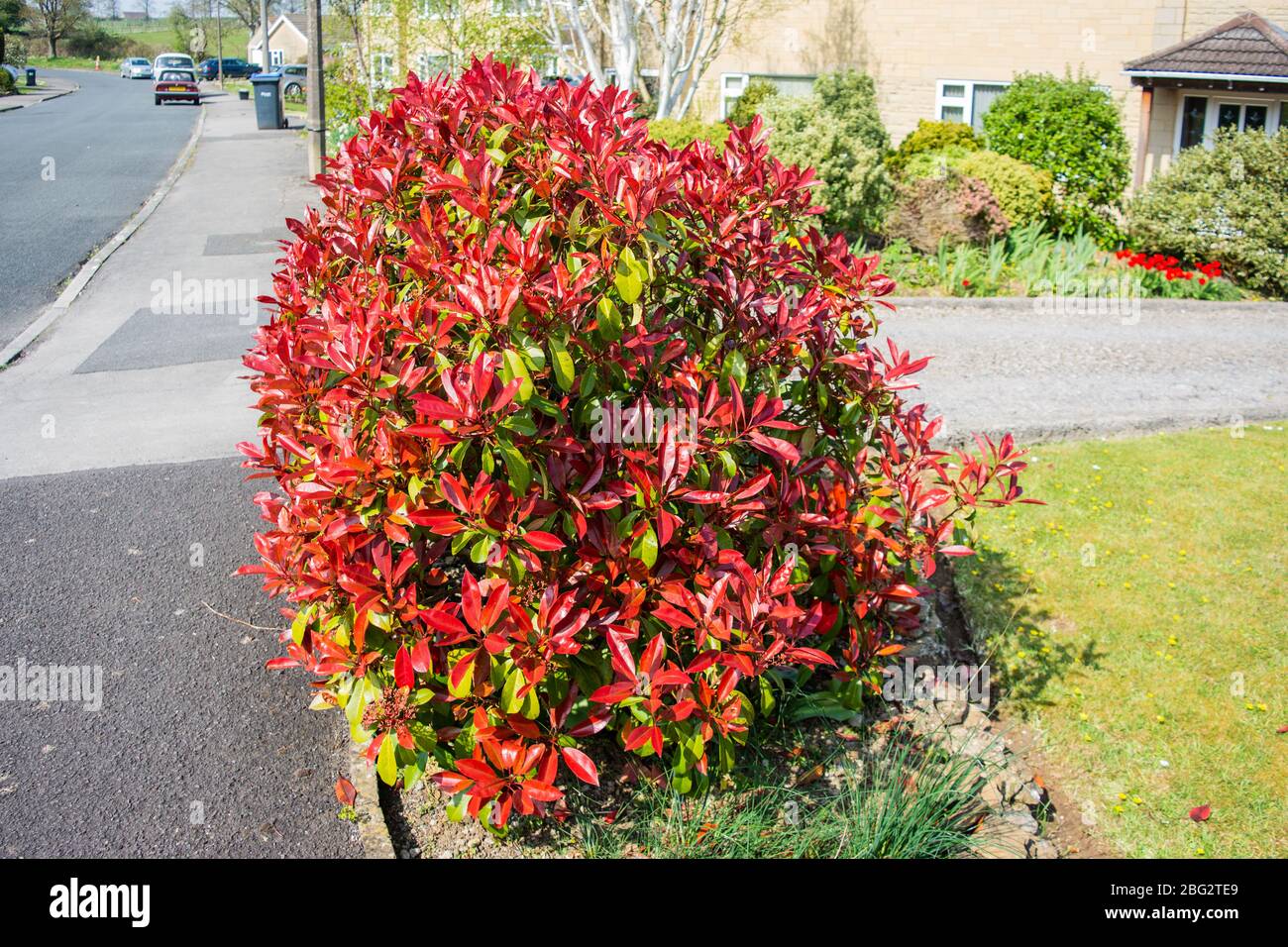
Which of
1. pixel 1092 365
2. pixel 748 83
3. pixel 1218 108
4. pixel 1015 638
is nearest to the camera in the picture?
pixel 1015 638

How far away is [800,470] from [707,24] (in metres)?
18.3

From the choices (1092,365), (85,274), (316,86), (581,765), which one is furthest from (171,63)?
(581,765)

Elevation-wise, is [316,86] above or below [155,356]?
above

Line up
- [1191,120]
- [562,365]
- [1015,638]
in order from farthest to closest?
[1191,120], [1015,638], [562,365]

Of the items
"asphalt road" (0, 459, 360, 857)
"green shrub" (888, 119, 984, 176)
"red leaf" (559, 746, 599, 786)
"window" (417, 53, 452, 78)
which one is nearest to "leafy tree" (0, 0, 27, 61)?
"window" (417, 53, 452, 78)

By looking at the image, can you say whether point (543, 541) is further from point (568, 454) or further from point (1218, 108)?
point (1218, 108)

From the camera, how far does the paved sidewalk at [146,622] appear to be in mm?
3744

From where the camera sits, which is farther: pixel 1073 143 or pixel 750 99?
pixel 750 99

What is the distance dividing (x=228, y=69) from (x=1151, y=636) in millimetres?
74098

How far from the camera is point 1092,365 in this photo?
9.97 meters

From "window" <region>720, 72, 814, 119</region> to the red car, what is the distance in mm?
26832

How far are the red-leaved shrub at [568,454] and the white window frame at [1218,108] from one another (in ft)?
52.4
